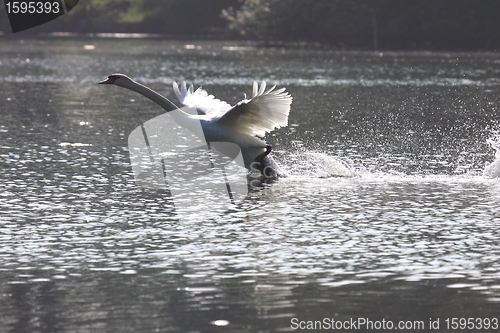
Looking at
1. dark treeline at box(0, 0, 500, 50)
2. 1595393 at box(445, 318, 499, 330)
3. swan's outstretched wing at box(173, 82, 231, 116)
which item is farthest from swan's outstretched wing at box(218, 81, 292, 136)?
dark treeline at box(0, 0, 500, 50)

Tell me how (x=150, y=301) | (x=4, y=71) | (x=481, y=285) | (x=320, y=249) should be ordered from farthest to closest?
(x=4, y=71), (x=320, y=249), (x=481, y=285), (x=150, y=301)

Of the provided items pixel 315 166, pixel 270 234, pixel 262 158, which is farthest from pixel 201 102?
pixel 270 234

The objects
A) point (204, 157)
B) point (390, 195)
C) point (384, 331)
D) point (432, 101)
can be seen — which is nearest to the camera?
point (384, 331)

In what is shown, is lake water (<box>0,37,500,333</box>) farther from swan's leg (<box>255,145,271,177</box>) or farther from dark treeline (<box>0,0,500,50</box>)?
dark treeline (<box>0,0,500,50</box>)

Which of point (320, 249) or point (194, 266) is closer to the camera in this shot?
point (194, 266)

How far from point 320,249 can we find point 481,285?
1784 millimetres

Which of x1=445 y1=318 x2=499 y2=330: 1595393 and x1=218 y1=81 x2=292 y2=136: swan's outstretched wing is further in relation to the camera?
x1=218 y1=81 x2=292 y2=136: swan's outstretched wing

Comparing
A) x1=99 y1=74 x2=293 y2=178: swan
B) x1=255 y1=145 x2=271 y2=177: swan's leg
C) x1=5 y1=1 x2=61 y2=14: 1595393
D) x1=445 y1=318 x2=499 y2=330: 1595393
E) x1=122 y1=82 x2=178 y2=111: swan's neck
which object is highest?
x1=5 y1=1 x2=61 y2=14: 1595393

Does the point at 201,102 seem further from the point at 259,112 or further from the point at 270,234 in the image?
the point at 270,234

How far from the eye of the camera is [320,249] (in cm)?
883

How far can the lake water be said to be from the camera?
276 inches

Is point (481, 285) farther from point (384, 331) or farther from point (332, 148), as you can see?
point (332, 148)

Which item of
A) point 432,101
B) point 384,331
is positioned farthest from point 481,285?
point 432,101

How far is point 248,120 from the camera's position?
12859 millimetres
